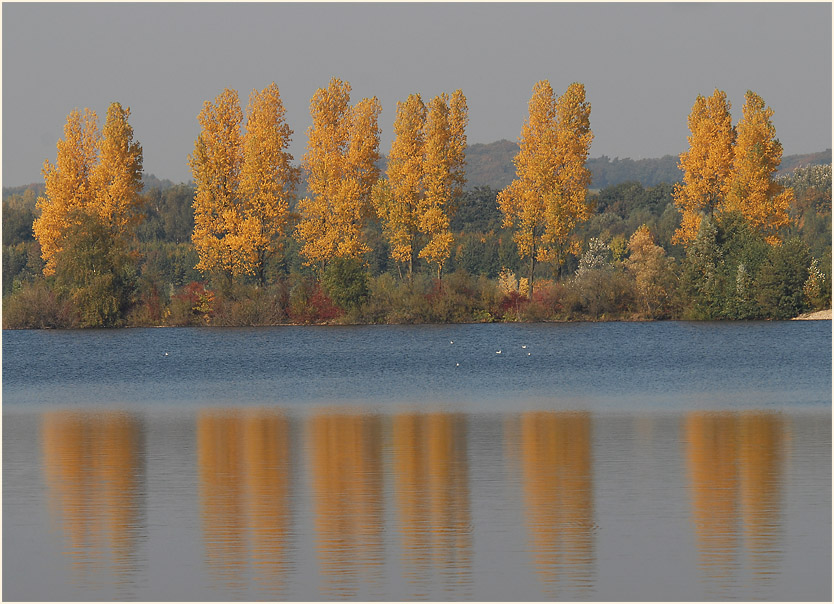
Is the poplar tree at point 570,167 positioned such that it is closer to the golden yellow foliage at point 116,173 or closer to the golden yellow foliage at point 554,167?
the golden yellow foliage at point 554,167

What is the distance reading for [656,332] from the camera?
53.4 meters

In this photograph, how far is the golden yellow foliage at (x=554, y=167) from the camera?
6594 centimetres

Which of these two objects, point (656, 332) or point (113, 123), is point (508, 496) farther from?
point (113, 123)

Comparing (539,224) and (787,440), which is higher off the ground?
(539,224)

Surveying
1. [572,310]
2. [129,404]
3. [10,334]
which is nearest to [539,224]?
[572,310]

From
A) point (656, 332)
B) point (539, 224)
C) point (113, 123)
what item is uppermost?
point (113, 123)

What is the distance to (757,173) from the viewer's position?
66.3 m

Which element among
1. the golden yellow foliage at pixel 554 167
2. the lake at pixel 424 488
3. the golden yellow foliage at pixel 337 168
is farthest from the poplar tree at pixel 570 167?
the lake at pixel 424 488

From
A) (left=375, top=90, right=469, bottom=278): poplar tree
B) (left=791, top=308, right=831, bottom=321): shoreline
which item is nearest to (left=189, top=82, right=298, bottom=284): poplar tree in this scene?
(left=375, top=90, right=469, bottom=278): poplar tree

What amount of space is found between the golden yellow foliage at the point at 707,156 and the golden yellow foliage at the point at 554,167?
21.5ft

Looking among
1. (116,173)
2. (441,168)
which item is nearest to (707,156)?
(441,168)

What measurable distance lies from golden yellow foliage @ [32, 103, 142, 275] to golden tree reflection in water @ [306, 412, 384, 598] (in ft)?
154

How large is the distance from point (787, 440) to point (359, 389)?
45.9ft

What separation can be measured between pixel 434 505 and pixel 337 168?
5401cm
